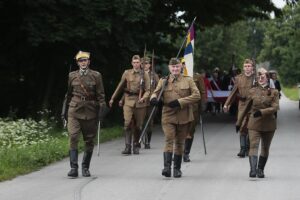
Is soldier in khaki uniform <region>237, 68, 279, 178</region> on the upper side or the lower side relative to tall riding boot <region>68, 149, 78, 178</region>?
upper

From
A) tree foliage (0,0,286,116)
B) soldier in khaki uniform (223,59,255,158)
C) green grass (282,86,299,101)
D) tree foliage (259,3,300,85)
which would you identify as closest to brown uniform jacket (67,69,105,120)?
soldier in khaki uniform (223,59,255,158)

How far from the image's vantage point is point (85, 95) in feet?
36.9

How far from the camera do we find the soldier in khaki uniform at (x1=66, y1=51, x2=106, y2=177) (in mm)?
11164

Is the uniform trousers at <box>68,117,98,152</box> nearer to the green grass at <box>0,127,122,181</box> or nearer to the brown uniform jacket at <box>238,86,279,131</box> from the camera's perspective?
the green grass at <box>0,127,122,181</box>

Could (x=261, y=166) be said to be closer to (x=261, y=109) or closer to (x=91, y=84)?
(x=261, y=109)

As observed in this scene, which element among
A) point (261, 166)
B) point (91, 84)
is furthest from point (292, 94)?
point (91, 84)

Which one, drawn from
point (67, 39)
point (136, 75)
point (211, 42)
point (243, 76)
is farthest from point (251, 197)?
point (211, 42)

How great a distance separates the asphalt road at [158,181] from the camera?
938 centimetres

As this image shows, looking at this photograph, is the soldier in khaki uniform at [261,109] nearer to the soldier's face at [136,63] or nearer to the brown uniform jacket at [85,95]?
the brown uniform jacket at [85,95]

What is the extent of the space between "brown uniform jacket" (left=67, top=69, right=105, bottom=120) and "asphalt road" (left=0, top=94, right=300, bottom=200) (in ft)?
3.24

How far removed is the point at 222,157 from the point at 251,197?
4870 millimetres

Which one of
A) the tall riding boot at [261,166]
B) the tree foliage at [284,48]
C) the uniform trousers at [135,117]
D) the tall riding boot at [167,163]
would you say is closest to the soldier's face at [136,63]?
the uniform trousers at [135,117]

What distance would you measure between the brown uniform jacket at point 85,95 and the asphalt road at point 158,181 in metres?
0.99

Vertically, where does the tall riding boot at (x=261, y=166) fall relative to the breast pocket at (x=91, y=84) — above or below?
below
